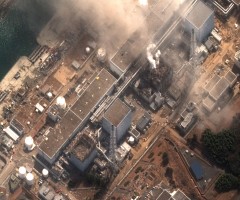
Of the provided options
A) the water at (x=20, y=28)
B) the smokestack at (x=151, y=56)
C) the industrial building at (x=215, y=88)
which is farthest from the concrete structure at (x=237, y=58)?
the water at (x=20, y=28)

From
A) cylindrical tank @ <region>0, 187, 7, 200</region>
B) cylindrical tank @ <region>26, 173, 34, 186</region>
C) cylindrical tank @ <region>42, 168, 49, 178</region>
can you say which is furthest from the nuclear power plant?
cylindrical tank @ <region>0, 187, 7, 200</region>

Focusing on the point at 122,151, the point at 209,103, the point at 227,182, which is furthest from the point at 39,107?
the point at 227,182

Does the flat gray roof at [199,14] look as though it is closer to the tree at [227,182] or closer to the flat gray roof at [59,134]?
the flat gray roof at [59,134]

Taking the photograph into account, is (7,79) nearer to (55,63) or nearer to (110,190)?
(55,63)

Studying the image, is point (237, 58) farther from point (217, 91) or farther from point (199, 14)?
point (199, 14)

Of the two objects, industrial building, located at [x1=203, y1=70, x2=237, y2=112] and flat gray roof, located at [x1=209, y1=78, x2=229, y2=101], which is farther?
industrial building, located at [x1=203, y1=70, x2=237, y2=112]

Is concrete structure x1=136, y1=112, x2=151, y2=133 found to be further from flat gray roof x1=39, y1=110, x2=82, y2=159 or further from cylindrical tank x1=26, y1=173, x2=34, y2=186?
cylindrical tank x1=26, y1=173, x2=34, y2=186

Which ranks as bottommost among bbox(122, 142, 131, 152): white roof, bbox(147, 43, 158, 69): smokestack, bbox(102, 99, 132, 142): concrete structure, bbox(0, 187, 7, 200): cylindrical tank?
bbox(0, 187, 7, 200): cylindrical tank
